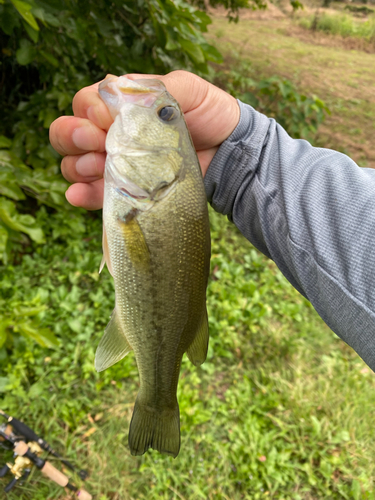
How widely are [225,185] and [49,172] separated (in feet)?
4.89

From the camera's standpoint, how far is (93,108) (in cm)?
132

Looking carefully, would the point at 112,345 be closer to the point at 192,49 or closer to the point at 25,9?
the point at 25,9

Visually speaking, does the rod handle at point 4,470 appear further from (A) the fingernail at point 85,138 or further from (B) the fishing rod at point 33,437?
(A) the fingernail at point 85,138

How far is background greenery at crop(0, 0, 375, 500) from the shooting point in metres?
2.30

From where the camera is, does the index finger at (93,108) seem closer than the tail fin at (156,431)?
Yes

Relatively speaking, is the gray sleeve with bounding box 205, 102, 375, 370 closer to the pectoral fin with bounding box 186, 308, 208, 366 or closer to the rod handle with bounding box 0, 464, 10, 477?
the pectoral fin with bounding box 186, 308, 208, 366

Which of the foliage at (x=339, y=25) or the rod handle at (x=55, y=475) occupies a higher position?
the foliage at (x=339, y=25)

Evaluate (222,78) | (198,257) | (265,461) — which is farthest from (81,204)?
(222,78)

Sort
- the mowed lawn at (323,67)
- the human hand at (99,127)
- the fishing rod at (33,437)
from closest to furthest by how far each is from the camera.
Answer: the human hand at (99,127), the fishing rod at (33,437), the mowed lawn at (323,67)

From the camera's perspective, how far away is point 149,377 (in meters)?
1.44

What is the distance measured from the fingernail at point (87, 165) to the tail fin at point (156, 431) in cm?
117

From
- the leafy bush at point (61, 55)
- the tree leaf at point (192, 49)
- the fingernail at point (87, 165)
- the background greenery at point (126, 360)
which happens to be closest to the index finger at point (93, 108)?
the fingernail at point (87, 165)

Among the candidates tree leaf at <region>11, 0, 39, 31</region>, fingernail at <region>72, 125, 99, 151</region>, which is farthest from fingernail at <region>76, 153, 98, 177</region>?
tree leaf at <region>11, 0, 39, 31</region>

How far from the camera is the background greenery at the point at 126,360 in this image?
2299mm
